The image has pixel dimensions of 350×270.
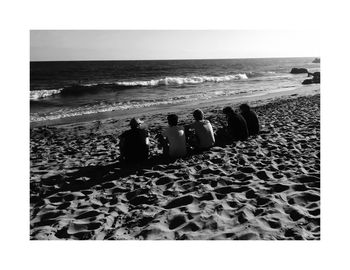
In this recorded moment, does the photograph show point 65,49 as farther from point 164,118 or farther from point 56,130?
point 164,118

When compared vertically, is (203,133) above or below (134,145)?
above

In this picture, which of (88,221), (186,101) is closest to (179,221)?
(88,221)

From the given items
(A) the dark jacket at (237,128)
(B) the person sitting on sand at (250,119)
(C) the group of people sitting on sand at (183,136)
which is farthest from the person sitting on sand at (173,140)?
(B) the person sitting on sand at (250,119)

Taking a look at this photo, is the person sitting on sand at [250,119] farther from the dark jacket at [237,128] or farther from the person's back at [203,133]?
the person's back at [203,133]

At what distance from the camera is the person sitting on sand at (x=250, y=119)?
7770mm

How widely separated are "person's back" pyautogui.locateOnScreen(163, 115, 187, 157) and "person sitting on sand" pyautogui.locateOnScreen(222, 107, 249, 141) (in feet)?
4.82

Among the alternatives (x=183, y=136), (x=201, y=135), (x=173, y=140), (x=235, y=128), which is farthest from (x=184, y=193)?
(x=235, y=128)

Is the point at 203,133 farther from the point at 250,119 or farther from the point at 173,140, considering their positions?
the point at 250,119

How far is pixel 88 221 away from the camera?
161 inches

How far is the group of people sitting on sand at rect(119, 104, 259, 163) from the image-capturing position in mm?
5891

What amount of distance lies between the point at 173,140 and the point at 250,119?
266 centimetres

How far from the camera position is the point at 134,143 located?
19.3 ft

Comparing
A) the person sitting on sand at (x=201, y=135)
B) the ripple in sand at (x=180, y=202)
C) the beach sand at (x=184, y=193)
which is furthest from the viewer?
the person sitting on sand at (x=201, y=135)
